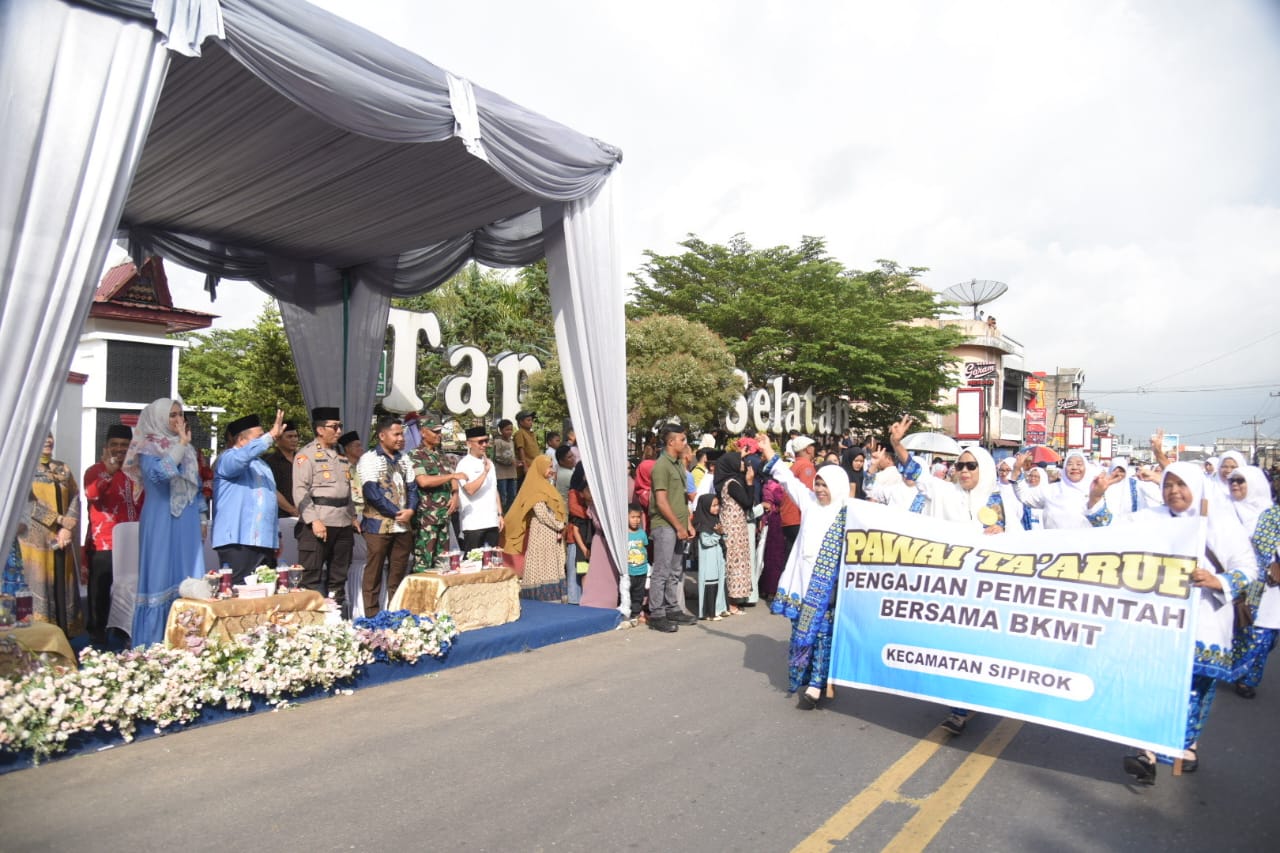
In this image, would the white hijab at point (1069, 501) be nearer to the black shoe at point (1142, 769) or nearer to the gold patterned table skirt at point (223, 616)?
the black shoe at point (1142, 769)

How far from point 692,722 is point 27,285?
4.17 meters

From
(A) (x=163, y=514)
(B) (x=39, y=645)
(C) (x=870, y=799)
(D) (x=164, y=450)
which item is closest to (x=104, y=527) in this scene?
(A) (x=163, y=514)

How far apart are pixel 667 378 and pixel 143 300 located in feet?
36.9

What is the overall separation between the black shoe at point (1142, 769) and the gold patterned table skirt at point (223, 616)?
5.10m

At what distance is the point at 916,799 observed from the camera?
4109 mm

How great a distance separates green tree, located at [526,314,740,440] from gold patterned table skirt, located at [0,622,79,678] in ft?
51.3

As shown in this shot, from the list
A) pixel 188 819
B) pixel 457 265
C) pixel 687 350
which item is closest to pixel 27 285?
pixel 188 819

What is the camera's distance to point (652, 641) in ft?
25.5

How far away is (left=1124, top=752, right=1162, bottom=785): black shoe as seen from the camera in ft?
14.3

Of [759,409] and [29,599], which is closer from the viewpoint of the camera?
[29,599]

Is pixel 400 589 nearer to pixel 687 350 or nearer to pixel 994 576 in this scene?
pixel 994 576

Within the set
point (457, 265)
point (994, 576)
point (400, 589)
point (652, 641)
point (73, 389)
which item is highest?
point (457, 265)

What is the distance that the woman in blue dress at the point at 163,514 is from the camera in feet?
19.4

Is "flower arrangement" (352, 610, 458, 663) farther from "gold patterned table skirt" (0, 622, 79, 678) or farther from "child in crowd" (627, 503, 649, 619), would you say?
"child in crowd" (627, 503, 649, 619)
